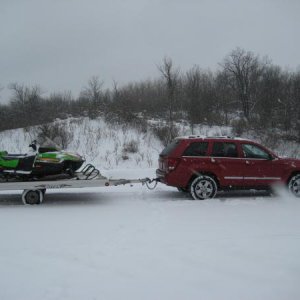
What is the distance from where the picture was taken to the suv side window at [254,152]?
33.1ft

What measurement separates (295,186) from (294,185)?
4cm

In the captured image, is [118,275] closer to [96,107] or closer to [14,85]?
[96,107]

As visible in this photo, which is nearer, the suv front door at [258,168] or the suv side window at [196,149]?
the suv side window at [196,149]

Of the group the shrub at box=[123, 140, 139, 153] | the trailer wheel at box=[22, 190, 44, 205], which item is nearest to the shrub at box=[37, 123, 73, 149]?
the shrub at box=[123, 140, 139, 153]

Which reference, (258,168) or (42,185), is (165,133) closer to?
(258,168)

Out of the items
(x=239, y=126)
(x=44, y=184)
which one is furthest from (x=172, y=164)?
(x=239, y=126)

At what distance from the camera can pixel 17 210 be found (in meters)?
8.71

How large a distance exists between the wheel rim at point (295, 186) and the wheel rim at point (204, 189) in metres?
2.21

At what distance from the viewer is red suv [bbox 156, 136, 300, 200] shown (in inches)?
381

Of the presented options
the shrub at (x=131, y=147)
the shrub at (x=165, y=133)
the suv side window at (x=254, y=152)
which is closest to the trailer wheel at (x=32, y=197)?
the suv side window at (x=254, y=152)

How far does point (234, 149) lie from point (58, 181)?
14.9 ft

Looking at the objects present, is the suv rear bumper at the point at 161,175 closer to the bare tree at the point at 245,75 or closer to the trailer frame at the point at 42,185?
the trailer frame at the point at 42,185

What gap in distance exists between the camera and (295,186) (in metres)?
10.2

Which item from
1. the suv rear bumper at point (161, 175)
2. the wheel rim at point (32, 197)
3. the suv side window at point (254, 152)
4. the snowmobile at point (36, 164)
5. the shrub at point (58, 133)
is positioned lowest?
the wheel rim at point (32, 197)
